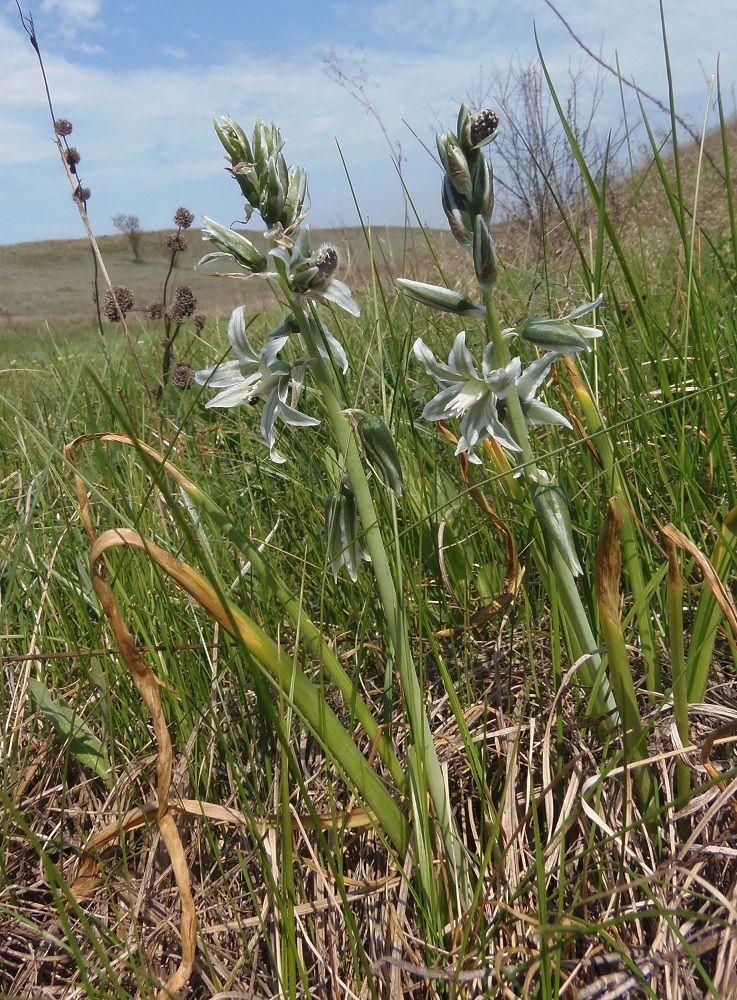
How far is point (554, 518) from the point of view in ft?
3.80

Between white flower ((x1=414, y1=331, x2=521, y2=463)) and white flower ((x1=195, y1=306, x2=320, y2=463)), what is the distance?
212mm

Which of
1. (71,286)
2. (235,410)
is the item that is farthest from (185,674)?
(71,286)

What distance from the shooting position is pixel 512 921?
47.3 inches

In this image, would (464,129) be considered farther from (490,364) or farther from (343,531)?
(343,531)

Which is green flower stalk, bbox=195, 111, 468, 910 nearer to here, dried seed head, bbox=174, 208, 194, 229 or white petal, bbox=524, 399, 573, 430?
white petal, bbox=524, 399, 573, 430

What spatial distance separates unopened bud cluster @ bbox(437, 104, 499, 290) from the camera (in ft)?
3.67

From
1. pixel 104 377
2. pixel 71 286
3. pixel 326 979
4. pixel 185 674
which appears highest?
pixel 71 286

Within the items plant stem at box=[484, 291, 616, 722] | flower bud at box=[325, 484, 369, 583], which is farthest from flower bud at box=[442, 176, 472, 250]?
flower bud at box=[325, 484, 369, 583]

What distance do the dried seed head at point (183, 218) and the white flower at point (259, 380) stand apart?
198 cm

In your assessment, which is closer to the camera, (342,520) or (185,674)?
(342,520)

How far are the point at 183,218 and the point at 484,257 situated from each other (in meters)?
2.36

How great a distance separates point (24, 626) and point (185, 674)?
19.6 inches

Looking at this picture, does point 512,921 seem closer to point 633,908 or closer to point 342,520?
point 633,908

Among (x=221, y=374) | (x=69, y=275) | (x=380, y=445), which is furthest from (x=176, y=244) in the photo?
(x=69, y=275)
